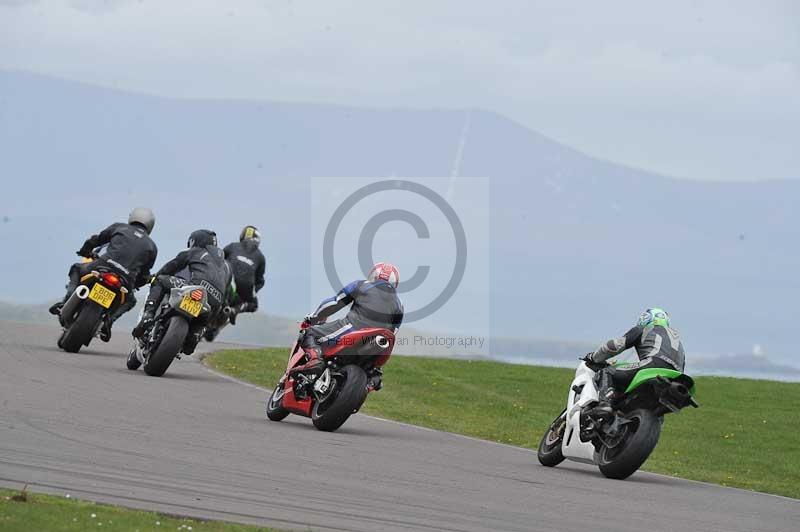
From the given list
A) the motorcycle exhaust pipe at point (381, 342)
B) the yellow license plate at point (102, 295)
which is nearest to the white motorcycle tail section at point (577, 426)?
the motorcycle exhaust pipe at point (381, 342)

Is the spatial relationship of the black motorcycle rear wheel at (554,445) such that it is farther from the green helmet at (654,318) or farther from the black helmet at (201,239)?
the black helmet at (201,239)

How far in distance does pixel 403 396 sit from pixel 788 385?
1173 cm

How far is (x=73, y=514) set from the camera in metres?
8.53

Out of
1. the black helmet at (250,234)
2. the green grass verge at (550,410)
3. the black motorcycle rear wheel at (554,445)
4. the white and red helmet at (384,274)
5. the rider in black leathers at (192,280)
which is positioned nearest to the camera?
the black motorcycle rear wheel at (554,445)

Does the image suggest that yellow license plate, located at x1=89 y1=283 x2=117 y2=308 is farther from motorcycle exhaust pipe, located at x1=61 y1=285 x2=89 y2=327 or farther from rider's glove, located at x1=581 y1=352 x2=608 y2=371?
rider's glove, located at x1=581 y1=352 x2=608 y2=371

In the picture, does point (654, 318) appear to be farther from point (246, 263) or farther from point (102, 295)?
point (246, 263)

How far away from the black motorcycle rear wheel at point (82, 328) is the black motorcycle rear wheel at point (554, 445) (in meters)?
7.77

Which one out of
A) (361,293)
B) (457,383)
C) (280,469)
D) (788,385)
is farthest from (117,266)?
(788,385)

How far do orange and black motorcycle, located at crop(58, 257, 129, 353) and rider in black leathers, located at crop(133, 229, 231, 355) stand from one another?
1.13 m

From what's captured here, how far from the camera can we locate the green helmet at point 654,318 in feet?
49.5

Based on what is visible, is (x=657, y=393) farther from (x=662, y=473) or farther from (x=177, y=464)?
(x=177, y=464)

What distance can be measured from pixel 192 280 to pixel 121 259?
2145 millimetres

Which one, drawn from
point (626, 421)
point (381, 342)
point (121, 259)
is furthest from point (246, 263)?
point (626, 421)

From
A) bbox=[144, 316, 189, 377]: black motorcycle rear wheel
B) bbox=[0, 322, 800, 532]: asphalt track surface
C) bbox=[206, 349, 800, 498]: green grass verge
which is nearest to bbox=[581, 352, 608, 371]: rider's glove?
bbox=[0, 322, 800, 532]: asphalt track surface
